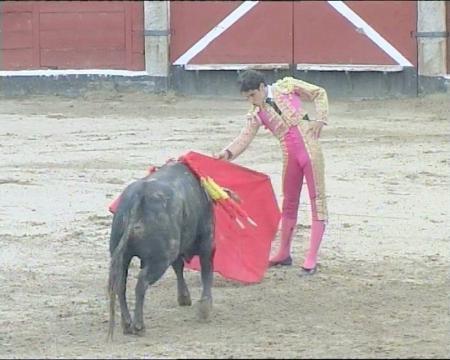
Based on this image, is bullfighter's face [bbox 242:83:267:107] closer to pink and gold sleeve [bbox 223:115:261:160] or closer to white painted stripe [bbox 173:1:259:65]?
pink and gold sleeve [bbox 223:115:261:160]

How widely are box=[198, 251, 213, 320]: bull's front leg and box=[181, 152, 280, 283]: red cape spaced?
0.35 m

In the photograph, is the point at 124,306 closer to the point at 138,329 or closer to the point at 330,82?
the point at 138,329

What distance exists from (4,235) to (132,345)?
8.32 ft

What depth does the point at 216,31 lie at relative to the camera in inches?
581

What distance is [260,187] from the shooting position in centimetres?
671

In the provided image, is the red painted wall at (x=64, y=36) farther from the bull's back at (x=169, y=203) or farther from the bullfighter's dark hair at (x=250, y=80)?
the bull's back at (x=169, y=203)

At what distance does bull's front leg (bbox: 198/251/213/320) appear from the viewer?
223 inches

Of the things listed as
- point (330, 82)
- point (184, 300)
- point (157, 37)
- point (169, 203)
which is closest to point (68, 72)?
point (157, 37)

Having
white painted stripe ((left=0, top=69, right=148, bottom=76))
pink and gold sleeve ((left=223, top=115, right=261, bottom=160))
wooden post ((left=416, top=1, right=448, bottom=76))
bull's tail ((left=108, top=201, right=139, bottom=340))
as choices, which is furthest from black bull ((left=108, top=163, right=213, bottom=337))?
white painted stripe ((left=0, top=69, right=148, bottom=76))

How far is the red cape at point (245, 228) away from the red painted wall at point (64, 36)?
8.52 metres

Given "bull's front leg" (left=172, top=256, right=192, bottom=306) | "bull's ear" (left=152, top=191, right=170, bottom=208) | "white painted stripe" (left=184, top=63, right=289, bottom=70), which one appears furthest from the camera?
"white painted stripe" (left=184, top=63, right=289, bottom=70)

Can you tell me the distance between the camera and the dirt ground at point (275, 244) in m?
5.31

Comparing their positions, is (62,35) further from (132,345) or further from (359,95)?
(132,345)

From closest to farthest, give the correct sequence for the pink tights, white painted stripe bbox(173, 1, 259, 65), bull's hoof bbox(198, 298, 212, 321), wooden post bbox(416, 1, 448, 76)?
bull's hoof bbox(198, 298, 212, 321) → the pink tights → wooden post bbox(416, 1, 448, 76) → white painted stripe bbox(173, 1, 259, 65)
